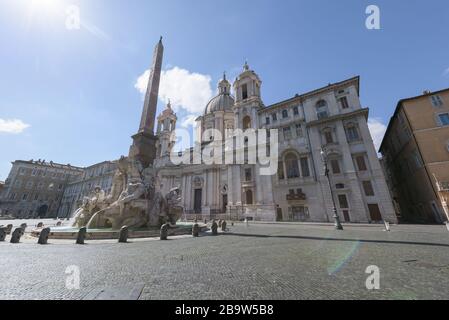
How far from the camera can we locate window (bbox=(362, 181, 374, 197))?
21505 millimetres

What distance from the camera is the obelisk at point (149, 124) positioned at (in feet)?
43.0

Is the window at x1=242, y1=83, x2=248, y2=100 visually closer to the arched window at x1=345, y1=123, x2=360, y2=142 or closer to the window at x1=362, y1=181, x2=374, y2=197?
the arched window at x1=345, y1=123, x2=360, y2=142

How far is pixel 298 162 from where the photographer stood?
2622 cm

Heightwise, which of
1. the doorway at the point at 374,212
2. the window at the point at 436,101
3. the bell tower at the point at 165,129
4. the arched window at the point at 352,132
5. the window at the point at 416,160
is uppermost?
the bell tower at the point at 165,129

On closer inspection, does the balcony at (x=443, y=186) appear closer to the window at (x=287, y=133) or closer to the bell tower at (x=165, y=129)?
the window at (x=287, y=133)

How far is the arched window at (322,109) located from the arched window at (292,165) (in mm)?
7145

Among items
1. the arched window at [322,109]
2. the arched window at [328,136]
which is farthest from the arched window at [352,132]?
the arched window at [322,109]

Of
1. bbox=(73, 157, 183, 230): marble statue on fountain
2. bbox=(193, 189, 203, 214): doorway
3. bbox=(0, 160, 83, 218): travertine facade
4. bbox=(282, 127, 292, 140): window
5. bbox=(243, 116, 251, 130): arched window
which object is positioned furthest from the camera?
bbox=(0, 160, 83, 218): travertine facade

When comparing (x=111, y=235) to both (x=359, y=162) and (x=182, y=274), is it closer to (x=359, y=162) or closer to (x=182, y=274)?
(x=182, y=274)

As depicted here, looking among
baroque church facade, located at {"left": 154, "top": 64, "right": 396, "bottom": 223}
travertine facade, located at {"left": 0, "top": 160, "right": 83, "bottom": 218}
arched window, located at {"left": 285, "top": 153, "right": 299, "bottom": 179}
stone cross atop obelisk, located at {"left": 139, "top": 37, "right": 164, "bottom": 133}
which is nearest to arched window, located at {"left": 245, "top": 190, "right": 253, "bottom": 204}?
baroque church facade, located at {"left": 154, "top": 64, "right": 396, "bottom": 223}

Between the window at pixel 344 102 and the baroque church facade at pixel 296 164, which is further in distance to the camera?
the window at pixel 344 102

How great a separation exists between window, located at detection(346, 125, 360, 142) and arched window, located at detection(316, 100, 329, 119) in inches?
143

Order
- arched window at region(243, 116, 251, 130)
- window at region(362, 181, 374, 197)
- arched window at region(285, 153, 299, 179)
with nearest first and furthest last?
window at region(362, 181, 374, 197) → arched window at region(285, 153, 299, 179) → arched window at region(243, 116, 251, 130)
